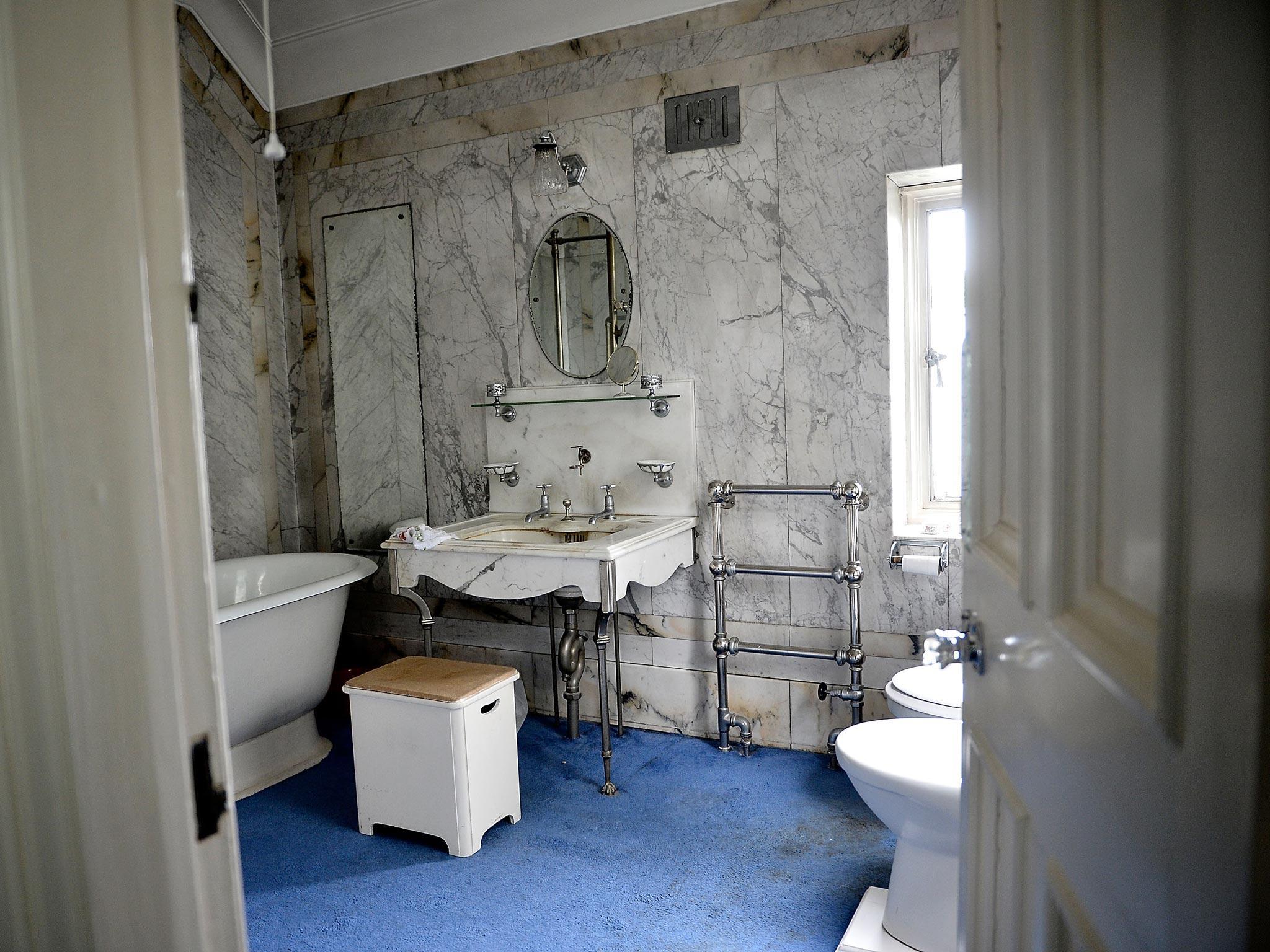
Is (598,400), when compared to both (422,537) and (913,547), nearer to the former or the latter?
A: (422,537)

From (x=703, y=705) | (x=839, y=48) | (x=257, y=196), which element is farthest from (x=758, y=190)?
(x=257, y=196)

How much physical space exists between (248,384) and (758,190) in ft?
7.62

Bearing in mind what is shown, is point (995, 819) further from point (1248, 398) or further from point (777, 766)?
point (777, 766)

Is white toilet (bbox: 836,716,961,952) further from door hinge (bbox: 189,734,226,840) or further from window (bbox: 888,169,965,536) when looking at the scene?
door hinge (bbox: 189,734,226,840)

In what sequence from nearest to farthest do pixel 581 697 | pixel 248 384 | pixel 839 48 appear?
pixel 839 48 → pixel 581 697 → pixel 248 384

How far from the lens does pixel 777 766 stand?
2891mm

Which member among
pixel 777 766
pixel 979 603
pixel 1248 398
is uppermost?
pixel 1248 398

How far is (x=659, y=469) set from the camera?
3.09 metres

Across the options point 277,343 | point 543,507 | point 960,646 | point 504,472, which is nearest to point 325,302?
point 277,343

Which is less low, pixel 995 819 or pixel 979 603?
pixel 979 603

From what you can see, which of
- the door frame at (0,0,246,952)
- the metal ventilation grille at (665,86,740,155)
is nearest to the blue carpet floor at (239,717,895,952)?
the door frame at (0,0,246,952)

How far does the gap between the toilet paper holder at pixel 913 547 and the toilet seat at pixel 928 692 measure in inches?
15.1

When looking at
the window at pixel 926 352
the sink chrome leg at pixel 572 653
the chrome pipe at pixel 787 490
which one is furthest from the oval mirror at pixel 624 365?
the window at pixel 926 352

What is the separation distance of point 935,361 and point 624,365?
1.08 m
